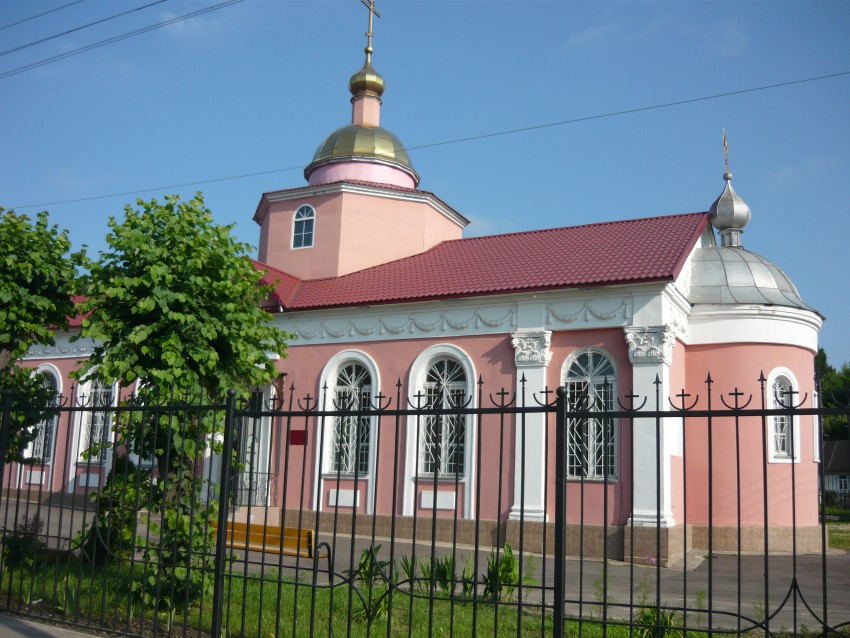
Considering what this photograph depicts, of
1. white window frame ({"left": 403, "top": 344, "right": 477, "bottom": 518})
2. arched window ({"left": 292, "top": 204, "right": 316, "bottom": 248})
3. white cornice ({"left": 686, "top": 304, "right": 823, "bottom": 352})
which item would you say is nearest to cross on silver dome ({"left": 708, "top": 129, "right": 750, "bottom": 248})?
white cornice ({"left": 686, "top": 304, "right": 823, "bottom": 352})

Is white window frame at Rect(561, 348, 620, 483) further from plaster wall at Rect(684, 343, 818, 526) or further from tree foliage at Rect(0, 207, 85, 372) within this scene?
tree foliage at Rect(0, 207, 85, 372)

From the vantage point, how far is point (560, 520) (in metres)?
5.13

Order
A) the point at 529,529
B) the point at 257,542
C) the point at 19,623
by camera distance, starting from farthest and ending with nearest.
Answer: the point at 529,529 < the point at 257,542 < the point at 19,623

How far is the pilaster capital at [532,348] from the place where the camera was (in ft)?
49.6

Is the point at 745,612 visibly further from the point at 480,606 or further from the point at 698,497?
the point at 698,497

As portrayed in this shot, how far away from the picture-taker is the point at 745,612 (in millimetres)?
8906

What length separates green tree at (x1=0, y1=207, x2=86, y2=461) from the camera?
10.7m

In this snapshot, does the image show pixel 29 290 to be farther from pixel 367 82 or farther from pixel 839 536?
pixel 839 536

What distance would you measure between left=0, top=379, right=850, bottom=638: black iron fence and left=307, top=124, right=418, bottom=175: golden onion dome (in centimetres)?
731

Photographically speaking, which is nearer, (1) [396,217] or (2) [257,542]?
(2) [257,542]

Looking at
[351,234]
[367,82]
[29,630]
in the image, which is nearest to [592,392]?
[351,234]

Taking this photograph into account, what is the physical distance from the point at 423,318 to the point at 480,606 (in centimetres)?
836

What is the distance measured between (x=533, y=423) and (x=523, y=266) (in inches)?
133

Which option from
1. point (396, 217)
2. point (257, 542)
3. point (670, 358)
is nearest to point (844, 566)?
point (670, 358)
